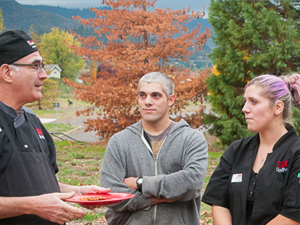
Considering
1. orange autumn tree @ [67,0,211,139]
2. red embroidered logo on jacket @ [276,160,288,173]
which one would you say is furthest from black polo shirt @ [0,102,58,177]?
orange autumn tree @ [67,0,211,139]

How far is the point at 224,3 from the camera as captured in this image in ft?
42.3

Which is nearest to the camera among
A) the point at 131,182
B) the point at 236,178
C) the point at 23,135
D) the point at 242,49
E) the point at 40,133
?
the point at 23,135

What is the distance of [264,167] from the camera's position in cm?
277

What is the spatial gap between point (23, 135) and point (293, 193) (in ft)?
6.49

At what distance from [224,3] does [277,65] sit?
3050 mm

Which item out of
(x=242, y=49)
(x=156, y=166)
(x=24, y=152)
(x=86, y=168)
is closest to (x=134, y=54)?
(x=242, y=49)

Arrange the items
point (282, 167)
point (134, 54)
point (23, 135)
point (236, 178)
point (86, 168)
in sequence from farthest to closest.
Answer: point (134, 54), point (86, 168), point (236, 178), point (282, 167), point (23, 135)

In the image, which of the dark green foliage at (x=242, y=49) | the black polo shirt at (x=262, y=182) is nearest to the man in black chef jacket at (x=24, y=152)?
the black polo shirt at (x=262, y=182)

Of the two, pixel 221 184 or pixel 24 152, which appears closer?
pixel 24 152

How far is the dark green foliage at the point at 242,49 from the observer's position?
11.8m

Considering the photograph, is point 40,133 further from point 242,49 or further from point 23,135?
point 242,49

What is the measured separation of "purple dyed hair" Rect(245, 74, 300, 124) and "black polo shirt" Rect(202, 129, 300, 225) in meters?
0.20

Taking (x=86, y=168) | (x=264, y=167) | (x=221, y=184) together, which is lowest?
(x=86, y=168)

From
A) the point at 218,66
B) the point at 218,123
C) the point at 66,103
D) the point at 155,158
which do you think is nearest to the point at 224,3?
the point at 218,66
